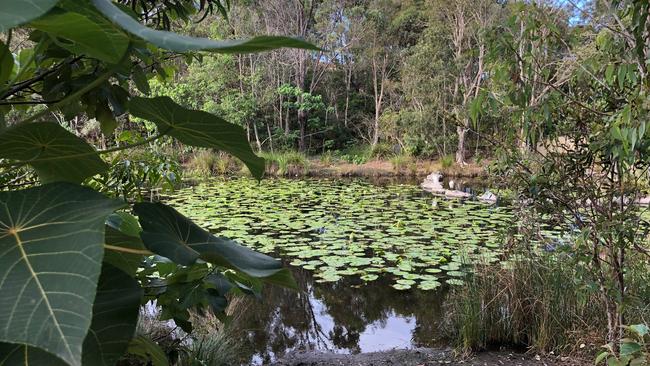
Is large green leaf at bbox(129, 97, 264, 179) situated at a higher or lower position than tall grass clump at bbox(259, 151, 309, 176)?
higher

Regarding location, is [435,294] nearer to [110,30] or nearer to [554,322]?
[554,322]

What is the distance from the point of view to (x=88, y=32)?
29cm

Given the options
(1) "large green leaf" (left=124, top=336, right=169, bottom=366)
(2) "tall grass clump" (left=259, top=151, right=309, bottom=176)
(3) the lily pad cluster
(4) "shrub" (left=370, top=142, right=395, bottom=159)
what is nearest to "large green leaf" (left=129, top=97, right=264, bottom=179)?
(1) "large green leaf" (left=124, top=336, right=169, bottom=366)

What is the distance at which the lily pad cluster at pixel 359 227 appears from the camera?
4.33 m

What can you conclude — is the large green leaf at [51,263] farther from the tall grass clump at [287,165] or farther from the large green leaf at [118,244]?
the tall grass clump at [287,165]

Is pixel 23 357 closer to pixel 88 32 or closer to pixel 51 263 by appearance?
pixel 51 263

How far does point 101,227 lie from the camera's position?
0.82ft

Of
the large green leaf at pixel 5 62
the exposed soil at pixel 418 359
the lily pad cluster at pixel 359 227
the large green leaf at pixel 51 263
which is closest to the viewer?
the large green leaf at pixel 51 263

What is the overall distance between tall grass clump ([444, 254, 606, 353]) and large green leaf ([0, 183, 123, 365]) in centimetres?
285

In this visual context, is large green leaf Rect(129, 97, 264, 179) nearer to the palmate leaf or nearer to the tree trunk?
the palmate leaf

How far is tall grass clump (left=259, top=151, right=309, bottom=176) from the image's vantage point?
1149 cm

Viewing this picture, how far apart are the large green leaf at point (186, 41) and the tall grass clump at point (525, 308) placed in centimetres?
283

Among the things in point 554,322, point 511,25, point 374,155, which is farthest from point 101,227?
point 374,155

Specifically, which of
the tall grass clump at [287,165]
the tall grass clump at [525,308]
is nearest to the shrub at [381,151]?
the tall grass clump at [287,165]
